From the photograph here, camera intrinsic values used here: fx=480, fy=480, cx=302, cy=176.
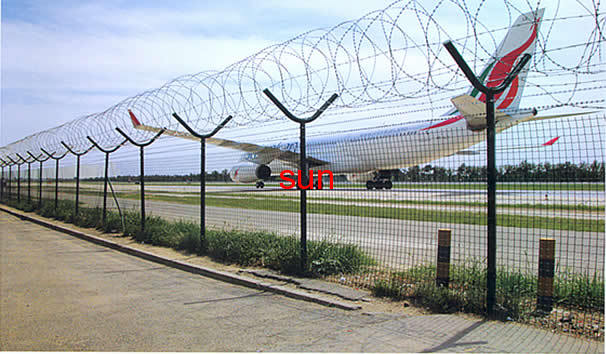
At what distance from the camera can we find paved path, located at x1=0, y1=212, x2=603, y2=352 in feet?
14.4

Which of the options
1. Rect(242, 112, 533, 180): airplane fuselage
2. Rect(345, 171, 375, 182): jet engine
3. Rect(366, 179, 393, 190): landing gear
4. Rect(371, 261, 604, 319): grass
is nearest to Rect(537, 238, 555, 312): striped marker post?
Rect(371, 261, 604, 319): grass

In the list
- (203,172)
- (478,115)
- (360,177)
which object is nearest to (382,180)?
(360,177)

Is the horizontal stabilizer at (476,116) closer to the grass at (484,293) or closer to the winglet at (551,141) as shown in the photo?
the winglet at (551,141)

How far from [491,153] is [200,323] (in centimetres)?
368

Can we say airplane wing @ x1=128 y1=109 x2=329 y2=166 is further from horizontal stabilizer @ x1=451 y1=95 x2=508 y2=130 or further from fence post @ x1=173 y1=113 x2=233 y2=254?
horizontal stabilizer @ x1=451 y1=95 x2=508 y2=130

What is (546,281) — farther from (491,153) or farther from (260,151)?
(260,151)

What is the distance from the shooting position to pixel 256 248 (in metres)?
8.44

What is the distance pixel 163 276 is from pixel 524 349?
219 inches

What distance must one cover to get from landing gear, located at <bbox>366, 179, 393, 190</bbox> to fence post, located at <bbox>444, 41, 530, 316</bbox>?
2.35 m

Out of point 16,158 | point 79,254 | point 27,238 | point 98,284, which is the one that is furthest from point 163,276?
point 16,158

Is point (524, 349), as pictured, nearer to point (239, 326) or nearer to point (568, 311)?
point (568, 311)

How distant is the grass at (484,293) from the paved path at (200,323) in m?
0.33

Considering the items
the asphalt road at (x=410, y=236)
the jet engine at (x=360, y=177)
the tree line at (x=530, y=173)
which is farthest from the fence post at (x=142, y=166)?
the tree line at (x=530, y=173)

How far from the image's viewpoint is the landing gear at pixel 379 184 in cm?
759
